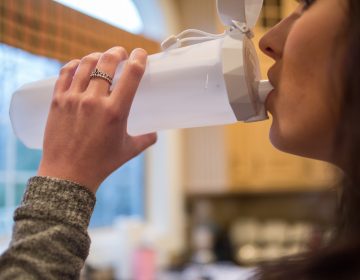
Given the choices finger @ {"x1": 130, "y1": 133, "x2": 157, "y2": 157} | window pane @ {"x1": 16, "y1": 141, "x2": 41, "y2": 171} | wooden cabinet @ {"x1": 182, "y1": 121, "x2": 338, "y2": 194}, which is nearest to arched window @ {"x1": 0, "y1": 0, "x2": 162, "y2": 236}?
window pane @ {"x1": 16, "y1": 141, "x2": 41, "y2": 171}

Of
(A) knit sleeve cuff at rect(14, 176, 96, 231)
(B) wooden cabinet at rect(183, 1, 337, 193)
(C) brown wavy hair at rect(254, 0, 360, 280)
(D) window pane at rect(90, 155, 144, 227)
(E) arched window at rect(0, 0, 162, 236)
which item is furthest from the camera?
(B) wooden cabinet at rect(183, 1, 337, 193)

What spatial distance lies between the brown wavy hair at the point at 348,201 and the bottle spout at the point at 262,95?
0.53 feet

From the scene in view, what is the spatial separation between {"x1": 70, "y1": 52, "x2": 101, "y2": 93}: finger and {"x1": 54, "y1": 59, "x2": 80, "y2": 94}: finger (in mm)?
18

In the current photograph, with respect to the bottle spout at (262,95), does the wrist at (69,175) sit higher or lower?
lower

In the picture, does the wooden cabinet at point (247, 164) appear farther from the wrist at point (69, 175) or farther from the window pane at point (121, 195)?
the wrist at point (69, 175)

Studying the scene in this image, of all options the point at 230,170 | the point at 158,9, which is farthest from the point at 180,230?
the point at 158,9

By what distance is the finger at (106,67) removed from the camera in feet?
2.07

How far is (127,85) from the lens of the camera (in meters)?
0.63

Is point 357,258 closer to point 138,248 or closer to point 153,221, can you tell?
point 138,248

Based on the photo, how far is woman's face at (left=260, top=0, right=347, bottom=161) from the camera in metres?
0.56

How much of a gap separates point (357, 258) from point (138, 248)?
1.59 metres

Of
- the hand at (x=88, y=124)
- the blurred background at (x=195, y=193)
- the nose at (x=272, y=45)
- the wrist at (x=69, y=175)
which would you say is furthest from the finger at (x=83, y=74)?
the blurred background at (x=195, y=193)

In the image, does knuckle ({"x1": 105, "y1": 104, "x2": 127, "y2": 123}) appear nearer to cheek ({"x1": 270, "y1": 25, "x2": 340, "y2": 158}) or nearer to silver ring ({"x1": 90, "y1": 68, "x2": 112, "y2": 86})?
silver ring ({"x1": 90, "y1": 68, "x2": 112, "y2": 86})

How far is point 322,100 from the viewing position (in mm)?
577
